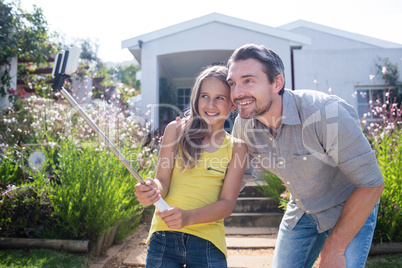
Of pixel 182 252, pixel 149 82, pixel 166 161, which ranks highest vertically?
pixel 149 82

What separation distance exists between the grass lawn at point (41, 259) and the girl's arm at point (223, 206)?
1.69 m

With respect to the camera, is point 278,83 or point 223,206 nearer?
point 223,206

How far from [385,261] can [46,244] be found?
3260mm

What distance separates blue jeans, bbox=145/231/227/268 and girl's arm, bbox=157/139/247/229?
0.14 metres

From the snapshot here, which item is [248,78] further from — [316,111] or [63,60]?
[63,60]

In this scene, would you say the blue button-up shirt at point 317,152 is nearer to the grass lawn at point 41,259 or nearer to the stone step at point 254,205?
the grass lawn at point 41,259

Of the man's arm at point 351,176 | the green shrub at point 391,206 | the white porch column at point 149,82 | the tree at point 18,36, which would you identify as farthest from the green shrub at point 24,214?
the white porch column at point 149,82

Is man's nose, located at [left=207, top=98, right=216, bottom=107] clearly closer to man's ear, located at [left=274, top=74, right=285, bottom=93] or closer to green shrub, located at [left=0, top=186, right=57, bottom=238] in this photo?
man's ear, located at [left=274, top=74, right=285, bottom=93]

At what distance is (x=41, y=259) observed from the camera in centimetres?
287

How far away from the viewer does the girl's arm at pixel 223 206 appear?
5.37 feet

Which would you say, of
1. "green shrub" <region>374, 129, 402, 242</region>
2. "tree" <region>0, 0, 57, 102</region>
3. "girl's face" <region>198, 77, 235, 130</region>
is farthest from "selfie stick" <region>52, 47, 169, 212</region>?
"tree" <region>0, 0, 57, 102</region>

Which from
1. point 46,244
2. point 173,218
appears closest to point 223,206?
point 173,218

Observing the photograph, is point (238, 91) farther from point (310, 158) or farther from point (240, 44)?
point (240, 44)

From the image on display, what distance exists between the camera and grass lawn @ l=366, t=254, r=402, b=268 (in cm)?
302
